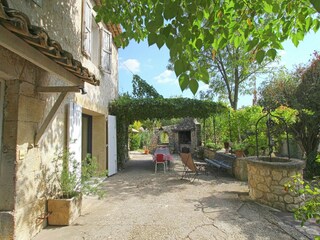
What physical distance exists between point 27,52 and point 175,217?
358 cm

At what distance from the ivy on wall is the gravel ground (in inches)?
144

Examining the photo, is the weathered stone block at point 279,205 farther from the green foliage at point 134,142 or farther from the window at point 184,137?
the green foliage at point 134,142

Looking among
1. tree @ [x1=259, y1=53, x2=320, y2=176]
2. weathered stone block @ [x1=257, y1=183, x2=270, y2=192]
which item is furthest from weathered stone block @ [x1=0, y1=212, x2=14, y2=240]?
tree @ [x1=259, y1=53, x2=320, y2=176]

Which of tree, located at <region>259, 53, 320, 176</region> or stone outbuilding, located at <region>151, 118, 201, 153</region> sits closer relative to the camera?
tree, located at <region>259, 53, 320, 176</region>

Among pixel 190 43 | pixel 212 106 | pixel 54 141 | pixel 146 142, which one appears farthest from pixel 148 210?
pixel 146 142

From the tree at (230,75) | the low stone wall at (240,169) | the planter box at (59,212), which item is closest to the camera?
the planter box at (59,212)

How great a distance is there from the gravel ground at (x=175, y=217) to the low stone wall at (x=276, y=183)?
317 mm

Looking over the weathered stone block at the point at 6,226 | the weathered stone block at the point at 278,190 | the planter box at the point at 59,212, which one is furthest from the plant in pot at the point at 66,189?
the weathered stone block at the point at 278,190

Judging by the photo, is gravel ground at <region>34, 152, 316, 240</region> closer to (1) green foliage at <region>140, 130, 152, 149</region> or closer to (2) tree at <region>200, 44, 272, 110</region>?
(2) tree at <region>200, 44, 272, 110</region>

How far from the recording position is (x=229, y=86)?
A: 1967cm

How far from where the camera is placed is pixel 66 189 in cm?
409

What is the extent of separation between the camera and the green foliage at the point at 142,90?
42.9 ft

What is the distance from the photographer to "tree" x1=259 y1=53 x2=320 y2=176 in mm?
8534

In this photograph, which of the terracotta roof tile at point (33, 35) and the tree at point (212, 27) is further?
the terracotta roof tile at point (33, 35)
